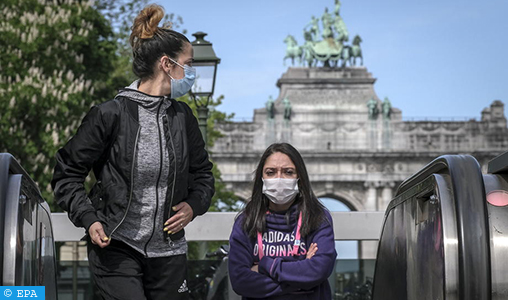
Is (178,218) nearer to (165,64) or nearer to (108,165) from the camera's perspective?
(108,165)

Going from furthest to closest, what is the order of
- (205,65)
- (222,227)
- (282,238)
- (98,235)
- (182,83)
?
(205,65), (222,227), (282,238), (182,83), (98,235)

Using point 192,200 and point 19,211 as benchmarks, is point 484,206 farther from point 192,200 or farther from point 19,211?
point 19,211

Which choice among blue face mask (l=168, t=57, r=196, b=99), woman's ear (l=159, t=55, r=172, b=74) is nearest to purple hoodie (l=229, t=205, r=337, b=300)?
blue face mask (l=168, t=57, r=196, b=99)

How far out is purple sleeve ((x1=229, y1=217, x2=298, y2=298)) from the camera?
12.5 ft

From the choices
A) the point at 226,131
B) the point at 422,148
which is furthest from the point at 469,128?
the point at 226,131

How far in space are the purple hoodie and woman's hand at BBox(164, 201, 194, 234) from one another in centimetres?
45

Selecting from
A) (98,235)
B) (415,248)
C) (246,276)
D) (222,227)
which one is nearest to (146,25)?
(98,235)

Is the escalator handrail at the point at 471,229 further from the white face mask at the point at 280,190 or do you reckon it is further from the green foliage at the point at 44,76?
the green foliage at the point at 44,76

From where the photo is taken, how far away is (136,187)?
345 cm

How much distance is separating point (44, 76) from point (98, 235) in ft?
51.1

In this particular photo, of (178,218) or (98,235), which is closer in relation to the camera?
(98,235)

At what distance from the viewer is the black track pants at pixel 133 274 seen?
3.36 m

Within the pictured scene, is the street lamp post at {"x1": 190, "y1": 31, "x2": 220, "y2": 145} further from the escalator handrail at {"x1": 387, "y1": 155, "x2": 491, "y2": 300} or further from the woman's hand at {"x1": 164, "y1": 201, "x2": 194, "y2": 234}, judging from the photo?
the escalator handrail at {"x1": 387, "y1": 155, "x2": 491, "y2": 300}

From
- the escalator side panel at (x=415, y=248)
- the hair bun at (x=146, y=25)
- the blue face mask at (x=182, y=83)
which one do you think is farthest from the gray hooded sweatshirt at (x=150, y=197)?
the escalator side panel at (x=415, y=248)
